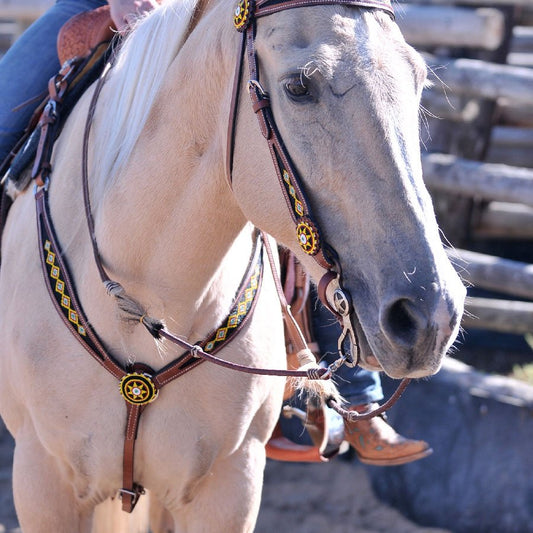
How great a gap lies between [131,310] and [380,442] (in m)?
1.42

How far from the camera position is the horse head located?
1.58 m

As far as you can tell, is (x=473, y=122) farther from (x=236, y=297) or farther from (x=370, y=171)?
(x=370, y=171)

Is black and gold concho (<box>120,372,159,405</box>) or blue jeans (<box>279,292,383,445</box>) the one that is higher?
black and gold concho (<box>120,372,159,405</box>)

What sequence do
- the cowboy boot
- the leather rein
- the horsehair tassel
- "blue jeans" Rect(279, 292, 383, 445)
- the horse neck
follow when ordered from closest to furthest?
the leather rein
the horse neck
the horsehair tassel
"blue jeans" Rect(279, 292, 383, 445)
the cowboy boot

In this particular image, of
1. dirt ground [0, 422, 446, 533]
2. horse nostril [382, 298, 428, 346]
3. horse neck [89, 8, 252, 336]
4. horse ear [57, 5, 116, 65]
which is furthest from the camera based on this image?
dirt ground [0, 422, 446, 533]

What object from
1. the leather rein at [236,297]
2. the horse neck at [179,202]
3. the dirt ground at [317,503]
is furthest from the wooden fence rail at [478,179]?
the horse neck at [179,202]

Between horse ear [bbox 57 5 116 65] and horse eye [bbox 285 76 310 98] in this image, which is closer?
horse eye [bbox 285 76 310 98]

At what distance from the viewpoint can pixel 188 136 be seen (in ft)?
6.53

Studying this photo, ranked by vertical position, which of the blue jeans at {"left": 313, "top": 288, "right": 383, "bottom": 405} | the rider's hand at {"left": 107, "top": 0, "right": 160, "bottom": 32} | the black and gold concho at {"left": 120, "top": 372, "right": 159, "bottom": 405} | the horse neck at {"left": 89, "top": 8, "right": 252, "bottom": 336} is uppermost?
A: the rider's hand at {"left": 107, "top": 0, "right": 160, "bottom": 32}

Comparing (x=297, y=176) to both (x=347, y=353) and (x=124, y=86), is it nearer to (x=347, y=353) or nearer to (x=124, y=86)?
(x=347, y=353)

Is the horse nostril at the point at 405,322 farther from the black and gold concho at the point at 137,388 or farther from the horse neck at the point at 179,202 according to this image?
the black and gold concho at the point at 137,388

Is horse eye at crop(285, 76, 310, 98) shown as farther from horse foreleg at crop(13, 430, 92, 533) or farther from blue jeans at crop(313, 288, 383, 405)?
blue jeans at crop(313, 288, 383, 405)

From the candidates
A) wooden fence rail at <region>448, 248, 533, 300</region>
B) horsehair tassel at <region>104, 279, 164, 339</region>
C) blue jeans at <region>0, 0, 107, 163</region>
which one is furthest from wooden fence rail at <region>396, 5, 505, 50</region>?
horsehair tassel at <region>104, 279, 164, 339</region>

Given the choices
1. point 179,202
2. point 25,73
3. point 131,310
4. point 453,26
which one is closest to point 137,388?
point 131,310
